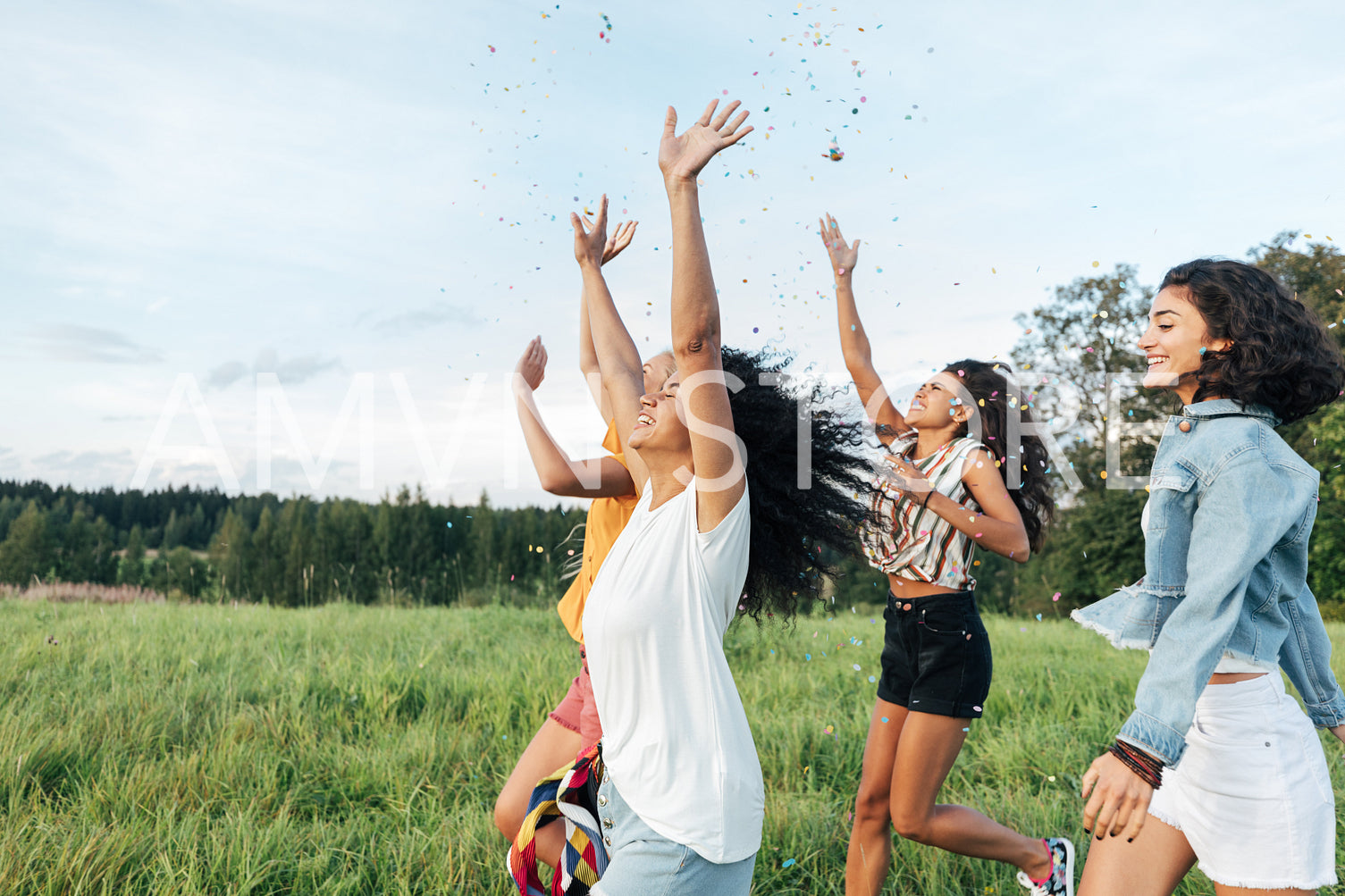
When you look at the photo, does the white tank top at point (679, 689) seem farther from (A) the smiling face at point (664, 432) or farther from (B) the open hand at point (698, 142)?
(B) the open hand at point (698, 142)

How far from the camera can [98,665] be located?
20.3ft

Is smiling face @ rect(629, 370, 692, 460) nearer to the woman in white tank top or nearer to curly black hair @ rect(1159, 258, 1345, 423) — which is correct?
the woman in white tank top

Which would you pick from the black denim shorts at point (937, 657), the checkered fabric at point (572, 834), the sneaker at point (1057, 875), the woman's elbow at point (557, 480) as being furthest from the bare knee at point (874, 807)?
the woman's elbow at point (557, 480)

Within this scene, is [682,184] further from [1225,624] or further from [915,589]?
[915,589]

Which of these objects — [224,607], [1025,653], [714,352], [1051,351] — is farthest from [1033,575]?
[714,352]

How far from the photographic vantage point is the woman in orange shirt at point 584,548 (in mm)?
2863

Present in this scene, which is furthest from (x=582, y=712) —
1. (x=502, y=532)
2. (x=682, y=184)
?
(x=502, y=532)

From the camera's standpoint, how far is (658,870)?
1950 mm

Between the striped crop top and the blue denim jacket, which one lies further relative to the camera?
the striped crop top

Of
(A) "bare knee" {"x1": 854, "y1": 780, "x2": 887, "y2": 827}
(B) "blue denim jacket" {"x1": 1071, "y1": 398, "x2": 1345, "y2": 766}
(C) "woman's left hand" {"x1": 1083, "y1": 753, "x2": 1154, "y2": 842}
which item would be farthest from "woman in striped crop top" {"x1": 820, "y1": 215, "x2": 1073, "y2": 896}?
(C) "woman's left hand" {"x1": 1083, "y1": 753, "x2": 1154, "y2": 842}

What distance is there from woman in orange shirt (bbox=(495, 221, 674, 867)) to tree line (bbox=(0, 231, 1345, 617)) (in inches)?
21.7

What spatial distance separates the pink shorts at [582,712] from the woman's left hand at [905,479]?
135 centimetres

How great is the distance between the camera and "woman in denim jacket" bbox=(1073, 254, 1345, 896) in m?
1.94

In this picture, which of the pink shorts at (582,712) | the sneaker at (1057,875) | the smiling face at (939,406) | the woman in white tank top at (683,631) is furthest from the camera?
the smiling face at (939,406)
